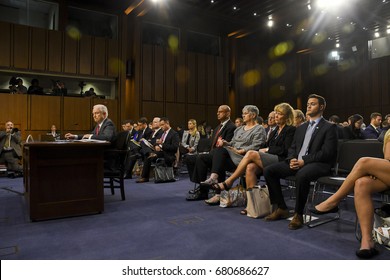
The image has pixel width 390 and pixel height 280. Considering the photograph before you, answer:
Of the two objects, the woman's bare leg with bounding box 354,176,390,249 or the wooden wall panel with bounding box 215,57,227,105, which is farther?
the wooden wall panel with bounding box 215,57,227,105

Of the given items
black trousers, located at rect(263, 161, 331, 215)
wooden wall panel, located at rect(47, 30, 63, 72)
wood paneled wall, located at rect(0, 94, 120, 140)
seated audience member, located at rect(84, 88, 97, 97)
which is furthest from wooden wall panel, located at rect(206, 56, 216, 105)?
black trousers, located at rect(263, 161, 331, 215)

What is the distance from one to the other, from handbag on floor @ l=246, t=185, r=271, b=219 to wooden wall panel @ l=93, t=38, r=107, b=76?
782 cm

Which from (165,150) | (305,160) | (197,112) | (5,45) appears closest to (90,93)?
(5,45)

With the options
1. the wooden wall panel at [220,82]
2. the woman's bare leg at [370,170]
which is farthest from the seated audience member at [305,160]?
the wooden wall panel at [220,82]

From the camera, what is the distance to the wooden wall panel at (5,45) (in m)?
8.45

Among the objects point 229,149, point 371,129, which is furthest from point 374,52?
point 229,149

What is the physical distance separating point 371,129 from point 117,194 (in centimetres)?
489

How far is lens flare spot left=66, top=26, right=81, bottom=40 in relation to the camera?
9.37m

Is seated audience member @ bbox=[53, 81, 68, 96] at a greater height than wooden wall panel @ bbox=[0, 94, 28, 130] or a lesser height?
greater

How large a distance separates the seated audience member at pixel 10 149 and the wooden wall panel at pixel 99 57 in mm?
3557

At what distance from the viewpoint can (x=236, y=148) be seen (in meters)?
3.95

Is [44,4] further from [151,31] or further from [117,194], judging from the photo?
[117,194]

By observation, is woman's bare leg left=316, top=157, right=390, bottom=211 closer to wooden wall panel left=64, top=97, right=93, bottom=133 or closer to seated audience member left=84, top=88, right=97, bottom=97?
wooden wall panel left=64, top=97, right=93, bottom=133

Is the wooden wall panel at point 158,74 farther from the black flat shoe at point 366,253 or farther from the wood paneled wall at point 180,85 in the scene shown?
the black flat shoe at point 366,253
